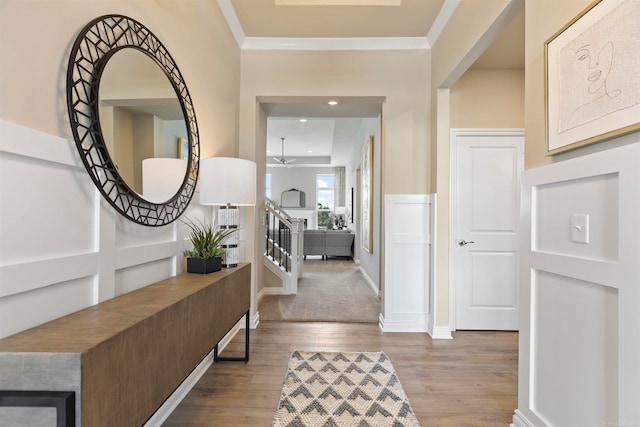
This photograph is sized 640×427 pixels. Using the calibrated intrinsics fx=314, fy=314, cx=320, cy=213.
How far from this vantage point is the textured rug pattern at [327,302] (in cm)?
352

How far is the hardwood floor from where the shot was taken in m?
1.83

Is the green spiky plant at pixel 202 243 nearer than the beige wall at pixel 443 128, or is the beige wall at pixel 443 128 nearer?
the green spiky plant at pixel 202 243

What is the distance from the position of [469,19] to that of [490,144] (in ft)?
4.29

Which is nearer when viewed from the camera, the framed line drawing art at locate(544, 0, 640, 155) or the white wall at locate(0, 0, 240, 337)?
the white wall at locate(0, 0, 240, 337)

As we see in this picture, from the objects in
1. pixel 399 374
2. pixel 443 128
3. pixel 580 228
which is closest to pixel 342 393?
pixel 399 374

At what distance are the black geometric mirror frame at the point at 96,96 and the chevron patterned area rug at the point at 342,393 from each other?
1.35 metres

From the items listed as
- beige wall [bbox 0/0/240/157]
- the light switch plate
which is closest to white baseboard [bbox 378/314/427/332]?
the light switch plate

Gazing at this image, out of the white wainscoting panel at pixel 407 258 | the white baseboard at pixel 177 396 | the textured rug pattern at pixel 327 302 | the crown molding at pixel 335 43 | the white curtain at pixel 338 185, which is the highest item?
the crown molding at pixel 335 43

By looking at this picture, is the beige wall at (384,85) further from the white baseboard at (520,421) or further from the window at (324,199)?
the window at (324,199)

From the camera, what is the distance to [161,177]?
166 cm

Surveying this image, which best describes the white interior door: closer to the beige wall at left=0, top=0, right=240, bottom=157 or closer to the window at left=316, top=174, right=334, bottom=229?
the beige wall at left=0, top=0, right=240, bottom=157

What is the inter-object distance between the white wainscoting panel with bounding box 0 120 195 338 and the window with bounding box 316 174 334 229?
9710 millimetres

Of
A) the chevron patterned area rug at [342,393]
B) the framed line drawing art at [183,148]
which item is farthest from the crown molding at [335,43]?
the chevron patterned area rug at [342,393]

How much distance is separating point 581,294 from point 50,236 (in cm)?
199
